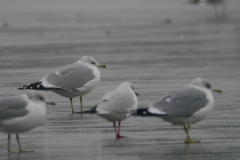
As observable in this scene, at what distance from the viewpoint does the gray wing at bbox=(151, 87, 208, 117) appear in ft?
20.8

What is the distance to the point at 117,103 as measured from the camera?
21.7 ft

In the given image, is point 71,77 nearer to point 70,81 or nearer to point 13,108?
point 70,81

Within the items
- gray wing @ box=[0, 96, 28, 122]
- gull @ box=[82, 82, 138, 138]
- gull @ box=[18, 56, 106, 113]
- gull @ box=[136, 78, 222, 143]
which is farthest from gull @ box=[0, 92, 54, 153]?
gull @ box=[18, 56, 106, 113]

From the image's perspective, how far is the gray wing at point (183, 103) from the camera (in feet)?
20.8

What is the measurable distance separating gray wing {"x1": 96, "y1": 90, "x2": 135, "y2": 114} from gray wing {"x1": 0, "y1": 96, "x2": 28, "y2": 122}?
102cm

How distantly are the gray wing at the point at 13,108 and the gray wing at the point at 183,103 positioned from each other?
1.73 m

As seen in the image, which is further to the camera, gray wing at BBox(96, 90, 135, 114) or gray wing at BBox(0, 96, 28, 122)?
gray wing at BBox(96, 90, 135, 114)

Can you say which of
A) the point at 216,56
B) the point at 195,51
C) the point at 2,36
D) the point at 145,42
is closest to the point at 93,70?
the point at 216,56

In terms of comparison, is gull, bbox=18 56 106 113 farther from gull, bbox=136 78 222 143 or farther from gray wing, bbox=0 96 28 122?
gull, bbox=136 78 222 143

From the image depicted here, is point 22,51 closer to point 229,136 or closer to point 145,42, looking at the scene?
point 145,42

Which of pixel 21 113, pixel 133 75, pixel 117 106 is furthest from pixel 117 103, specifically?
pixel 133 75

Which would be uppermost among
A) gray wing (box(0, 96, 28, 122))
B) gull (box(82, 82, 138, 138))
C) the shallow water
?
gray wing (box(0, 96, 28, 122))

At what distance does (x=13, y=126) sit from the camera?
6.06 metres

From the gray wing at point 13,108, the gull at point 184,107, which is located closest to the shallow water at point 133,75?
the gull at point 184,107
